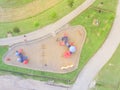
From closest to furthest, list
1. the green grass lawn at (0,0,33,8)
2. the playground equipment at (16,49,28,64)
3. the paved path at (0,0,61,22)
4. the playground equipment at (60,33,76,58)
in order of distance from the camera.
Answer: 1. the playground equipment at (60,33,76,58)
2. the playground equipment at (16,49,28,64)
3. the paved path at (0,0,61,22)
4. the green grass lawn at (0,0,33,8)

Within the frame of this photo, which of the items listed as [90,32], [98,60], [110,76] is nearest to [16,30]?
[90,32]

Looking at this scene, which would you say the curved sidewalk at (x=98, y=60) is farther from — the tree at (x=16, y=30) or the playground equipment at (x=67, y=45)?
the tree at (x=16, y=30)

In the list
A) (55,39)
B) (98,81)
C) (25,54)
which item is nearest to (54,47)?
(55,39)

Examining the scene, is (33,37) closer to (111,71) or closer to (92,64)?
(92,64)

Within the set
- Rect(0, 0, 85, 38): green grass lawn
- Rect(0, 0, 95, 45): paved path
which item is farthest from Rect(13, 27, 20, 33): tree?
Rect(0, 0, 95, 45): paved path

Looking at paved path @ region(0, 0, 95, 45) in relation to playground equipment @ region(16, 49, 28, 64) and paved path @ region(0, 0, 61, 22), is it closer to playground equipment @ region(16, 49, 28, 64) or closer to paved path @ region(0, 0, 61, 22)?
playground equipment @ region(16, 49, 28, 64)

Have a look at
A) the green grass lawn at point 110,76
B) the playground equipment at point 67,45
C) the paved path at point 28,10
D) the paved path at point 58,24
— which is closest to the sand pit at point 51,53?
the playground equipment at point 67,45

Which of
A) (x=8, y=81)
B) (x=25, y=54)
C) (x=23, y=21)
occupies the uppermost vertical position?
(x=23, y=21)
